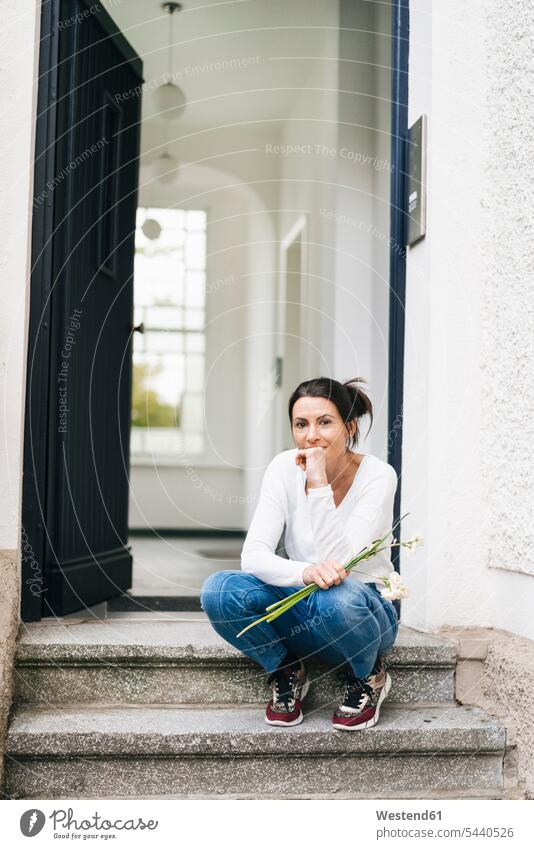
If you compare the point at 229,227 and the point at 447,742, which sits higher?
the point at 229,227

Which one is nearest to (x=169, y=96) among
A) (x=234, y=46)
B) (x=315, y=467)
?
(x=234, y=46)

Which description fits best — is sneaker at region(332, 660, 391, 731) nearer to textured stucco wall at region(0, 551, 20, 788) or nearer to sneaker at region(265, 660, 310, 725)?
sneaker at region(265, 660, 310, 725)

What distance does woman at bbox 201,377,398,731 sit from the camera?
6.86 feet

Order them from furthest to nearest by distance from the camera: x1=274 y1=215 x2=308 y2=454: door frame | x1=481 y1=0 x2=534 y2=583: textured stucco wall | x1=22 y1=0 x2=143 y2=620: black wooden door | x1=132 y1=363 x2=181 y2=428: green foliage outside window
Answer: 1. x1=132 y1=363 x2=181 y2=428: green foliage outside window
2. x1=274 y1=215 x2=308 y2=454: door frame
3. x1=22 y1=0 x2=143 y2=620: black wooden door
4. x1=481 y1=0 x2=534 y2=583: textured stucco wall

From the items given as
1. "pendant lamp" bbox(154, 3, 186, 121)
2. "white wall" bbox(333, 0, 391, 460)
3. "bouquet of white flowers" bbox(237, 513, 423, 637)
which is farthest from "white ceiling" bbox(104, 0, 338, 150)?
"bouquet of white flowers" bbox(237, 513, 423, 637)

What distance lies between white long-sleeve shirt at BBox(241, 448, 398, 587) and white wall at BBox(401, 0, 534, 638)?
1.08 ft

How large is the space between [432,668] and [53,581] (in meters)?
1.13

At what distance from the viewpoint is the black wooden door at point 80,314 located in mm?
2600

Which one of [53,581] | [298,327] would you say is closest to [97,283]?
[53,581]

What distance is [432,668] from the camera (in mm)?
2391

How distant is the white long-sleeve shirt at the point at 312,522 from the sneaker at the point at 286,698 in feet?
0.83

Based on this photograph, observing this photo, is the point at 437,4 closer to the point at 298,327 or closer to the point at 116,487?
the point at 116,487
